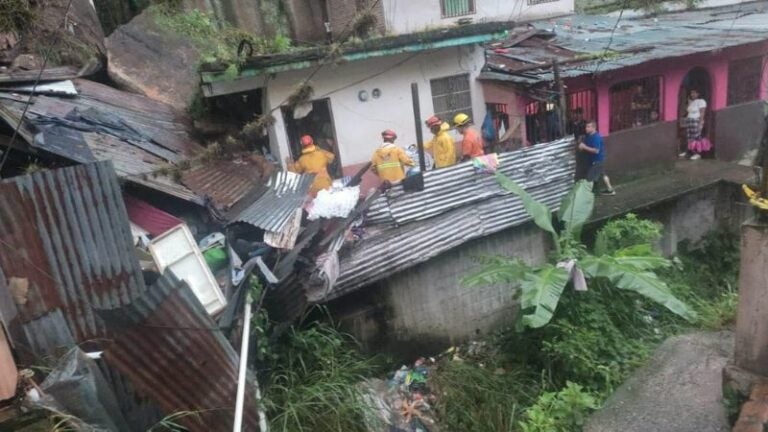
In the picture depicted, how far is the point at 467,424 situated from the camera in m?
5.76

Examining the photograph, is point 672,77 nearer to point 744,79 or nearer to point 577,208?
point 744,79

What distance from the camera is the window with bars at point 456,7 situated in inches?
495

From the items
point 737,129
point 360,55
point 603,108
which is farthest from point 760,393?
point 737,129

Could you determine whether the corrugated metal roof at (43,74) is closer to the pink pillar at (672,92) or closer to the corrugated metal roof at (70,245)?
the corrugated metal roof at (70,245)

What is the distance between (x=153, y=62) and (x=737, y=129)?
12857 mm

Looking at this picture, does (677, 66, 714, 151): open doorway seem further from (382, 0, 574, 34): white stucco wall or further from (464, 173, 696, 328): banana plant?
(464, 173, 696, 328): banana plant

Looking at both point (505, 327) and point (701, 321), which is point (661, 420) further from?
point (505, 327)

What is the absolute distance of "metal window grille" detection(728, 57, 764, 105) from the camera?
457 inches

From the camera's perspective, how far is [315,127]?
28.9 ft

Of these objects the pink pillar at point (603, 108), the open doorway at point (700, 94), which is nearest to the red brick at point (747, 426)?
the pink pillar at point (603, 108)

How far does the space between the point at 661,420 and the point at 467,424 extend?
217cm

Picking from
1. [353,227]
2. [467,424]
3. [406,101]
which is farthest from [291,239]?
[406,101]

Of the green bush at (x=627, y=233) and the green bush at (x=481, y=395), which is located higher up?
the green bush at (x=627, y=233)

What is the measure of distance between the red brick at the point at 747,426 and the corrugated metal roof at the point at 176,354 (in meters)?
3.62
